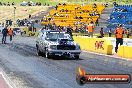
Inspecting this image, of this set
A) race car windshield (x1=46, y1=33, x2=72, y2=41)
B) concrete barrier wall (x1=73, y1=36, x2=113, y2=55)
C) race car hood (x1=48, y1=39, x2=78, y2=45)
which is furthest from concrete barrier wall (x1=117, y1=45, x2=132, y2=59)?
race car windshield (x1=46, y1=33, x2=72, y2=41)

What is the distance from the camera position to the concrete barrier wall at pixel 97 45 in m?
25.7

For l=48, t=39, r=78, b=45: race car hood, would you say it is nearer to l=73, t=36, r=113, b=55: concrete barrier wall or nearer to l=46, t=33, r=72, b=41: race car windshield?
l=46, t=33, r=72, b=41: race car windshield

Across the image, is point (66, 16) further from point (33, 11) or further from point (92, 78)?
point (92, 78)

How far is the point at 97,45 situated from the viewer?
27.9 meters

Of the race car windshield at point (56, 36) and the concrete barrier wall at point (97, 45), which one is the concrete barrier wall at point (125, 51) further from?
the race car windshield at point (56, 36)

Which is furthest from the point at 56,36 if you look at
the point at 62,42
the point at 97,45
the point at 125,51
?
the point at 125,51

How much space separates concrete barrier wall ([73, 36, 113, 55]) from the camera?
25.7 metres

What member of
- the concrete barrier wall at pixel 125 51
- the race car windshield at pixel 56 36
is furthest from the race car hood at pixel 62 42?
the concrete barrier wall at pixel 125 51

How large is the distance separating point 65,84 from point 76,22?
54.5 metres

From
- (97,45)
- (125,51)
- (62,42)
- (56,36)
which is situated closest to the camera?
(125,51)

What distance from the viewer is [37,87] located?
11.9m

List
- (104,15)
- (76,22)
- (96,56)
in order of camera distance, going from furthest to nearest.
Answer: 1. (104,15)
2. (76,22)
3. (96,56)

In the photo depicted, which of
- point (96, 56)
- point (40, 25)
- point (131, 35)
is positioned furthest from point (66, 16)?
point (96, 56)

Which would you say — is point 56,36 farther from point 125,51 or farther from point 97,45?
point 125,51
